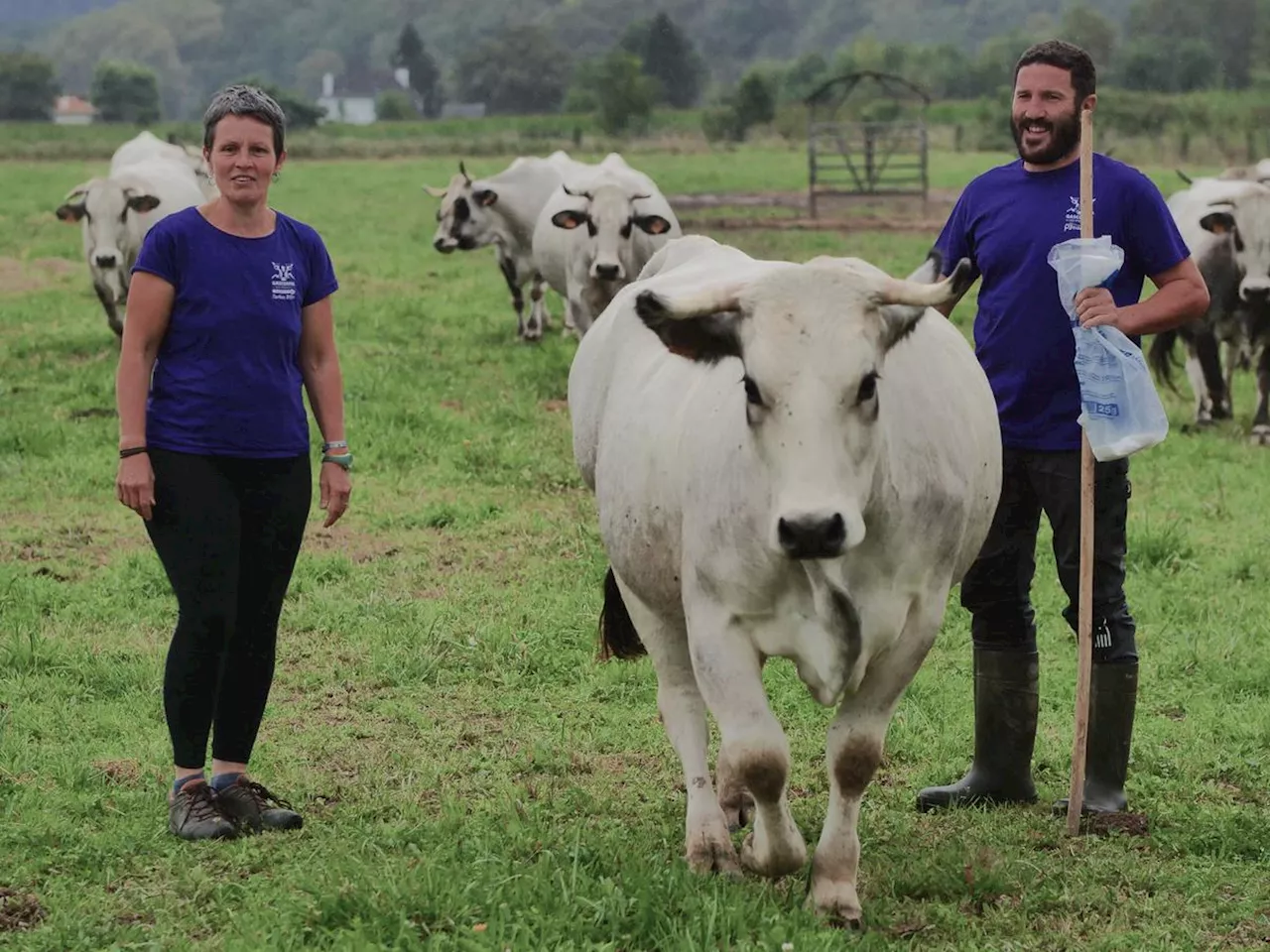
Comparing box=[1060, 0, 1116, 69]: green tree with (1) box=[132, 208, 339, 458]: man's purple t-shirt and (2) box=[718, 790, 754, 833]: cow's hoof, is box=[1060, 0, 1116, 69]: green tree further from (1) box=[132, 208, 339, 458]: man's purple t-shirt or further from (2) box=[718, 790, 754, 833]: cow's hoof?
(1) box=[132, 208, 339, 458]: man's purple t-shirt

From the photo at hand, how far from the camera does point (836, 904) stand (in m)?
4.29

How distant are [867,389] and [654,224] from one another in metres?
9.12

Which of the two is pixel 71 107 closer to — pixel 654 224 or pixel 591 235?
pixel 591 235

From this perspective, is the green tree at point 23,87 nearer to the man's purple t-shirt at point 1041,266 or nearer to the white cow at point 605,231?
the white cow at point 605,231

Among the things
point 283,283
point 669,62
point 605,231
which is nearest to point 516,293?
point 605,231

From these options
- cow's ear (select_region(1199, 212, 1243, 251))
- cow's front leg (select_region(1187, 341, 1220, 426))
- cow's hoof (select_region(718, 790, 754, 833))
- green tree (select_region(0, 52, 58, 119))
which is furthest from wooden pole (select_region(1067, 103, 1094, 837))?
green tree (select_region(0, 52, 58, 119))

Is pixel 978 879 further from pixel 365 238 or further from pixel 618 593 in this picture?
pixel 365 238

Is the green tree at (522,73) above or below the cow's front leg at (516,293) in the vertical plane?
above

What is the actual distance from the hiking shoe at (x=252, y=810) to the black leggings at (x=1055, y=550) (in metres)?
2.22

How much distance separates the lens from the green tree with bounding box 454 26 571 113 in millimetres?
132875

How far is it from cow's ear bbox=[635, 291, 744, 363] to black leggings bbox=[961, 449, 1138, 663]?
1520 millimetres

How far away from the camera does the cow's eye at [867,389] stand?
3807 millimetres

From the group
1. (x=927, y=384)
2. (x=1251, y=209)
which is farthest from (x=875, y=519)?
(x=1251, y=209)

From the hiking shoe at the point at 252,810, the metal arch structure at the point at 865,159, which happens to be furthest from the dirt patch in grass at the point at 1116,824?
the metal arch structure at the point at 865,159
